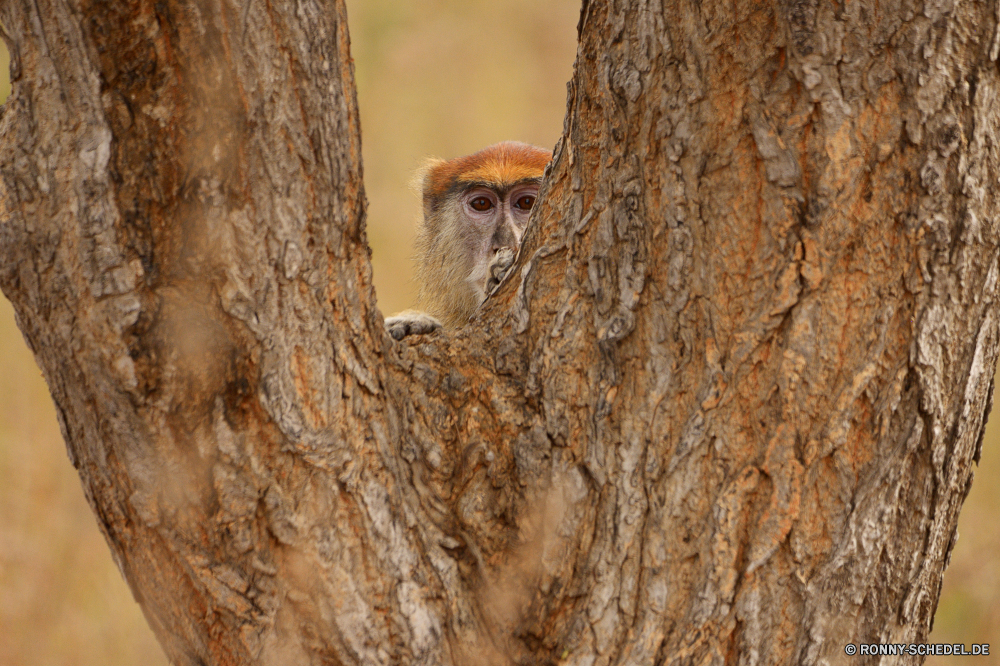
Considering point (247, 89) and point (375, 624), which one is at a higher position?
point (247, 89)

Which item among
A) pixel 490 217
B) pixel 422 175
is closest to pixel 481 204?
pixel 490 217

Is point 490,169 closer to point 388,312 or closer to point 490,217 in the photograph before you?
point 490,217

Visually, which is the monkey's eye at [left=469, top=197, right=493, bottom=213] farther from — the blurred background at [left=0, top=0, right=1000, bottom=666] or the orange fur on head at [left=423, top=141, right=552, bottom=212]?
the blurred background at [left=0, top=0, right=1000, bottom=666]

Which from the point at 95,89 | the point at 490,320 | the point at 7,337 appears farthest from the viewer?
the point at 7,337

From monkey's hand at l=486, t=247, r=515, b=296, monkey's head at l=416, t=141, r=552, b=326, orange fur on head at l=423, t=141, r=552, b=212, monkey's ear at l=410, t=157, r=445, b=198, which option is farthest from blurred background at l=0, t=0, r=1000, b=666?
monkey's hand at l=486, t=247, r=515, b=296

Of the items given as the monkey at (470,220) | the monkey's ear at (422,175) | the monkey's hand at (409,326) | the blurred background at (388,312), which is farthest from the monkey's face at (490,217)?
the monkey's hand at (409,326)

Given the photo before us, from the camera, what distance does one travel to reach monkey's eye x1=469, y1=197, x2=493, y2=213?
4.01 m

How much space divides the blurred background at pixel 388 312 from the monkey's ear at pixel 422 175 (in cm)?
9

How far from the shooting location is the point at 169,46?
3.99 feet

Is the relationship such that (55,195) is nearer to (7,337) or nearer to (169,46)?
(169,46)

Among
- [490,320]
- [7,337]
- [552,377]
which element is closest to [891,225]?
[552,377]

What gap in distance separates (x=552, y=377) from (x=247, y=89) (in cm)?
74

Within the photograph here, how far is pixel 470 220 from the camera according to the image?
4.02 metres

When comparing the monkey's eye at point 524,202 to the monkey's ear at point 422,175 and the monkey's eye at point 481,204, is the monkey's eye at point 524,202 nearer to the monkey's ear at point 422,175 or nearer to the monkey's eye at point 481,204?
the monkey's eye at point 481,204
